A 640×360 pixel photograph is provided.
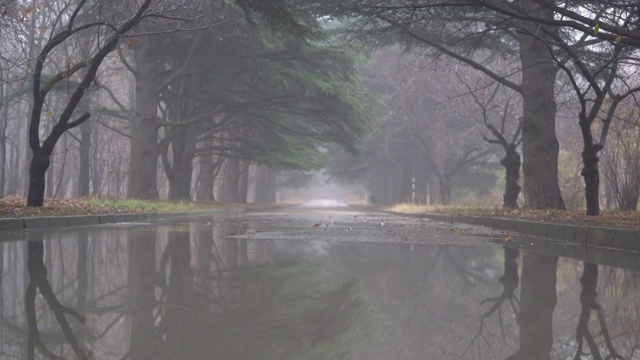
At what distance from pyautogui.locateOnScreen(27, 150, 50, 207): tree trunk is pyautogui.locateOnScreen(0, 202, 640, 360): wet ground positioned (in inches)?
229

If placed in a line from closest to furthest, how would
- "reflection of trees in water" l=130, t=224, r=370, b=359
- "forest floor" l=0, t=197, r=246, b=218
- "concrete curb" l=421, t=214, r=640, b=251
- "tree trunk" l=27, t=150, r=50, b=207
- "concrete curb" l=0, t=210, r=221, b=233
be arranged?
"reflection of trees in water" l=130, t=224, r=370, b=359
"concrete curb" l=421, t=214, r=640, b=251
"concrete curb" l=0, t=210, r=221, b=233
"forest floor" l=0, t=197, r=246, b=218
"tree trunk" l=27, t=150, r=50, b=207

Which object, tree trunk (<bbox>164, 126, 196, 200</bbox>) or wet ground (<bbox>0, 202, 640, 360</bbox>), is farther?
tree trunk (<bbox>164, 126, 196, 200</bbox>)

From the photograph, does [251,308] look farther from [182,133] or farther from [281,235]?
[182,133]

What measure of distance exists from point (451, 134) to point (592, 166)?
2557 cm

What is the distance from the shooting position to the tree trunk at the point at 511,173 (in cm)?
2152

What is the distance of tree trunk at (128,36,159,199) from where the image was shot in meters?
26.0

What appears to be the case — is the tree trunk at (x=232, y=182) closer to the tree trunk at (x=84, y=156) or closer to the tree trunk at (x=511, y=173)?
the tree trunk at (x=84, y=156)

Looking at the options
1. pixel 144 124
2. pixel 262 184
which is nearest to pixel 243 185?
pixel 262 184

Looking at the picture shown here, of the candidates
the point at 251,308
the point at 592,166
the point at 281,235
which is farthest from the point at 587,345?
Answer: the point at 592,166

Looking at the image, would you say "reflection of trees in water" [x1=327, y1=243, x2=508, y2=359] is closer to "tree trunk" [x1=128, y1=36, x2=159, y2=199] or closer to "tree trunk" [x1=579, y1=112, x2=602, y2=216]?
"tree trunk" [x1=579, y1=112, x2=602, y2=216]

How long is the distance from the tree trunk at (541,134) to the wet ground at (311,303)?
8.69 meters

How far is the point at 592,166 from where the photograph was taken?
1473cm

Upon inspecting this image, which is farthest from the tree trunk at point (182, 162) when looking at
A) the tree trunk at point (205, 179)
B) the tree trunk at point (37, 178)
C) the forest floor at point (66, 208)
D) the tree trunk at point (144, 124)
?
the tree trunk at point (37, 178)

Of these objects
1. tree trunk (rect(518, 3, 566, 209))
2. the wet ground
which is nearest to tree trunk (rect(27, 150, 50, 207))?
the wet ground
